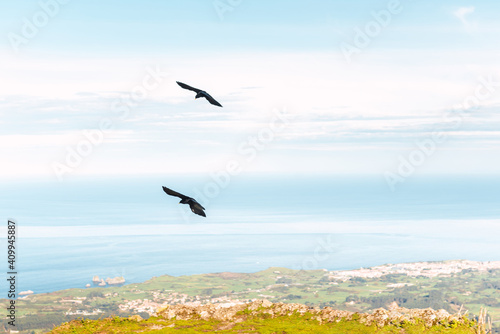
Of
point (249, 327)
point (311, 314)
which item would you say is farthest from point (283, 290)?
point (249, 327)

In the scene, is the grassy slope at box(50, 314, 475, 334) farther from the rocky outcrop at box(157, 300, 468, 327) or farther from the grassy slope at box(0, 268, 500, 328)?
the grassy slope at box(0, 268, 500, 328)

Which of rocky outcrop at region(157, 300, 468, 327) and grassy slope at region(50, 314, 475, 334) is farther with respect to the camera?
rocky outcrop at region(157, 300, 468, 327)

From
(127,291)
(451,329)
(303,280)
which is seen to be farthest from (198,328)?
(303,280)

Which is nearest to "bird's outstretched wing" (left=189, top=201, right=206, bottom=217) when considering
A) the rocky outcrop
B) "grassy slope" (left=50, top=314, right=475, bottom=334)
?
"grassy slope" (left=50, top=314, right=475, bottom=334)

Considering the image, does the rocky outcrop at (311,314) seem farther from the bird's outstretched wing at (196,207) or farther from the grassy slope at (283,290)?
the grassy slope at (283,290)

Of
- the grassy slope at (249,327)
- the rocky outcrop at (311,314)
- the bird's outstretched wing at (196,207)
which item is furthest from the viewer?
the rocky outcrop at (311,314)

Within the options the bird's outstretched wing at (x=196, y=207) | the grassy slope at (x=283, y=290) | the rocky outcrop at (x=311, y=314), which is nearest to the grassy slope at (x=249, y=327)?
the rocky outcrop at (x=311, y=314)

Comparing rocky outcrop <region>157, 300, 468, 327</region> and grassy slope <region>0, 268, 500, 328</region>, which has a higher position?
grassy slope <region>0, 268, 500, 328</region>

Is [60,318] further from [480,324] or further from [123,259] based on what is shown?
[123,259]
